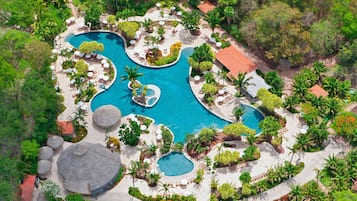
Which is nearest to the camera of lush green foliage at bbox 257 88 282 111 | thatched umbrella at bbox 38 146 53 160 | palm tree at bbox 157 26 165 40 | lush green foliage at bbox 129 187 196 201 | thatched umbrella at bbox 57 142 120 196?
thatched umbrella at bbox 57 142 120 196

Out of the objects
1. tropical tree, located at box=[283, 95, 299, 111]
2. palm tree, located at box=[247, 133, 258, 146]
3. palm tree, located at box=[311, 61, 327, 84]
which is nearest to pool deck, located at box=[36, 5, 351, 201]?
tropical tree, located at box=[283, 95, 299, 111]

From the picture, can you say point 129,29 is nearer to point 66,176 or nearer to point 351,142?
point 66,176

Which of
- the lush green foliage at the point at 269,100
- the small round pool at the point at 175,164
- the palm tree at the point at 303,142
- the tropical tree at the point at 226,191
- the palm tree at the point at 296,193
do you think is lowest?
the small round pool at the point at 175,164

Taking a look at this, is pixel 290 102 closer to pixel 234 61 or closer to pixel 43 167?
pixel 234 61

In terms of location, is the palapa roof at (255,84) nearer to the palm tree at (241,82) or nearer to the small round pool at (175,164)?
the palm tree at (241,82)

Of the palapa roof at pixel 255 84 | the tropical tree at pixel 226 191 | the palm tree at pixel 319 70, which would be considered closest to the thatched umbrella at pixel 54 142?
the tropical tree at pixel 226 191

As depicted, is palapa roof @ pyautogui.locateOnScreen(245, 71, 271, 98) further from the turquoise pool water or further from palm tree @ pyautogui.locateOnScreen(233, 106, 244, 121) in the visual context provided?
palm tree @ pyautogui.locateOnScreen(233, 106, 244, 121)

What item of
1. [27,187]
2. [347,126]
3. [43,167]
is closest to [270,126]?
[347,126]

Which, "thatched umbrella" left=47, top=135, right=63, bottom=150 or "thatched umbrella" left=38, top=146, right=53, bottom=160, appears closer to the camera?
"thatched umbrella" left=38, top=146, right=53, bottom=160
